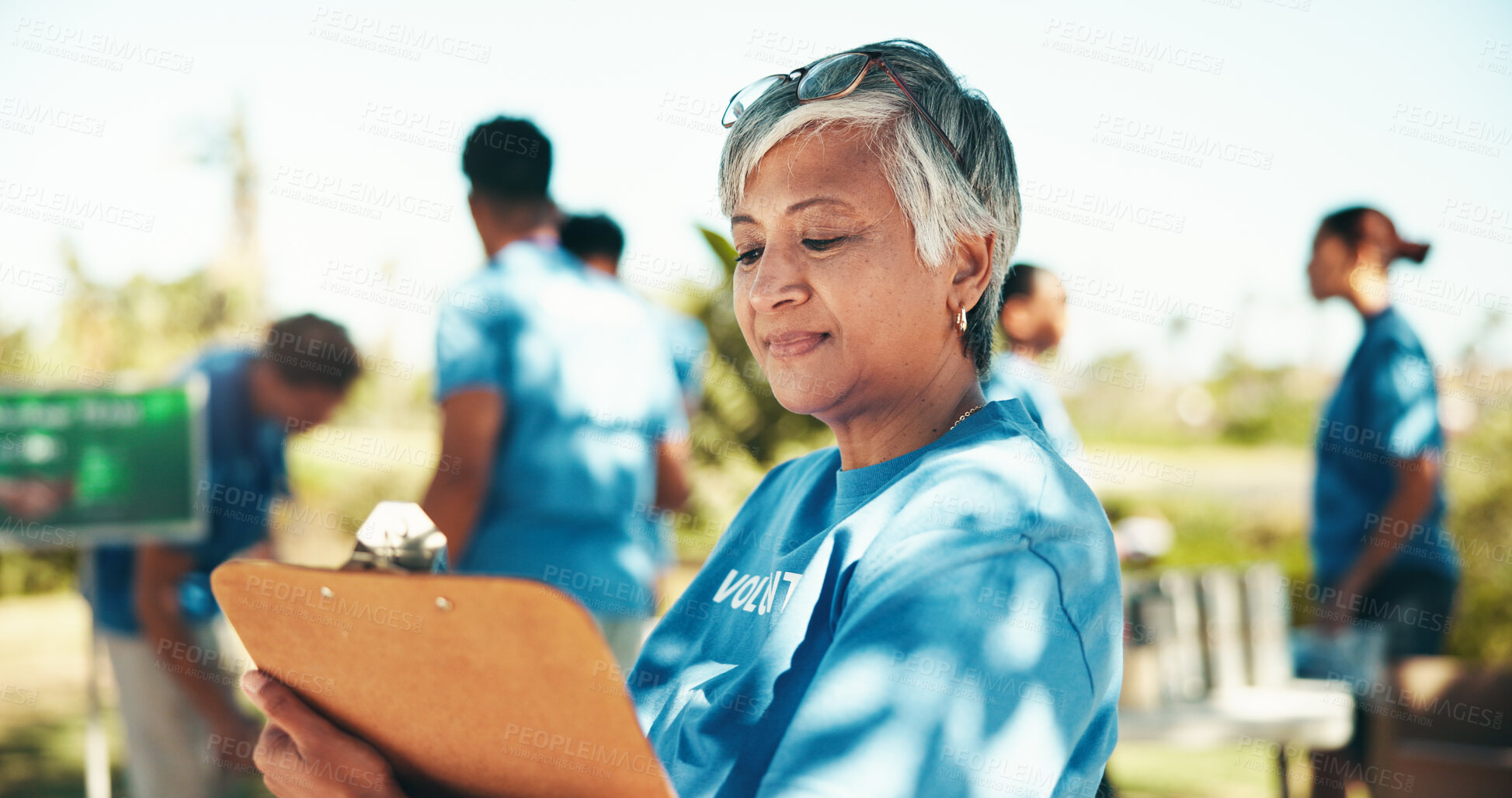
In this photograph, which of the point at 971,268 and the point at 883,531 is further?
the point at 971,268

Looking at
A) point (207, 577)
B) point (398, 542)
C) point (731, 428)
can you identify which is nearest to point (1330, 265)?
point (398, 542)

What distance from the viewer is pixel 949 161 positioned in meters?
1.42

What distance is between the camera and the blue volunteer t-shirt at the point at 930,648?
1.05 metres

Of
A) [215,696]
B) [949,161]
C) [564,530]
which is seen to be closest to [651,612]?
[564,530]

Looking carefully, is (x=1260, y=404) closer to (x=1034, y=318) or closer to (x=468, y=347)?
(x=1034, y=318)

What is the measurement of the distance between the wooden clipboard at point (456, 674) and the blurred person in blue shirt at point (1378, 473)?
11.9 feet

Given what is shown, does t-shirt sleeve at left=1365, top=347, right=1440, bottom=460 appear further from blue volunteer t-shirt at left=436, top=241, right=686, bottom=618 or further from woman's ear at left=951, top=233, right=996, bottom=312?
woman's ear at left=951, top=233, right=996, bottom=312

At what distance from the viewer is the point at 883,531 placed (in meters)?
1.23

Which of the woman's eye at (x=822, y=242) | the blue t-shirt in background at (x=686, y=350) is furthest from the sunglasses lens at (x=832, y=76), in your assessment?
the blue t-shirt in background at (x=686, y=350)

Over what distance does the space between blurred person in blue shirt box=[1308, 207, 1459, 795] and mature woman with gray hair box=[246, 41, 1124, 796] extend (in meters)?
2.88

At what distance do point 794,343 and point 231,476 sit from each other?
3.64 metres

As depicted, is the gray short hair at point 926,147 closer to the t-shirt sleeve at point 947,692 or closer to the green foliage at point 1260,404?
the t-shirt sleeve at point 947,692

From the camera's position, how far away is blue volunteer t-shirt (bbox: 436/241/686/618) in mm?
3096

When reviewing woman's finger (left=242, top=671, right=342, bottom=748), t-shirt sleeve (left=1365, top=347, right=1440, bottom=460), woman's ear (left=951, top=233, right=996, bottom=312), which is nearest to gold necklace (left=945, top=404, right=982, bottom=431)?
woman's ear (left=951, top=233, right=996, bottom=312)
